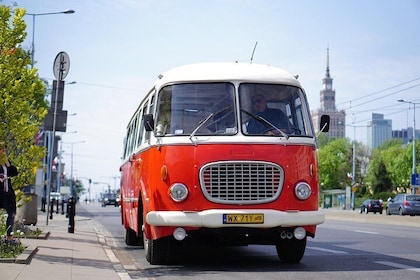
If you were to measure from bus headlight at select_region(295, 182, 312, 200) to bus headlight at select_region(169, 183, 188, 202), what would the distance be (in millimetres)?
1623

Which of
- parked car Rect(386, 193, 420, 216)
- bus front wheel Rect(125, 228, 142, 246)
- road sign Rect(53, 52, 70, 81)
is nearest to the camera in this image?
bus front wheel Rect(125, 228, 142, 246)

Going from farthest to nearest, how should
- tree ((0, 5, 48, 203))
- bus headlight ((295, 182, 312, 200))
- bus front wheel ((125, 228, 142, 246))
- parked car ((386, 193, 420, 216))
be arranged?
1. parked car ((386, 193, 420, 216))
2. bus front wheel ((125, 228, 142, 246))
3. tree ((0, 5, 48, 203))
4. bus headlight ((295, 182, 312, 200))

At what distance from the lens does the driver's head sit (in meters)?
11.7

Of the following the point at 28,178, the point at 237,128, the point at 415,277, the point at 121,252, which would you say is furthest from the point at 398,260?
the point at 28,178

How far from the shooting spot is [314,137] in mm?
11812

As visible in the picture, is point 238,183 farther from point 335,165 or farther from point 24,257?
point 335,165

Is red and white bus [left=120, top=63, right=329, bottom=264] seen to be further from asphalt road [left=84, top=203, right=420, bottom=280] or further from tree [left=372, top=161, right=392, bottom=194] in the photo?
tree [left=372, top=161, right=392, bottom=194]

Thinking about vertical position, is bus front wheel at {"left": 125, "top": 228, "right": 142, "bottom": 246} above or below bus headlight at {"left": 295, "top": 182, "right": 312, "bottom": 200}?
below

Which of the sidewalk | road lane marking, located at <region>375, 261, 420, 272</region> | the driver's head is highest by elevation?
the driver's head

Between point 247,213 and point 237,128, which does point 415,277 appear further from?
point 237,128

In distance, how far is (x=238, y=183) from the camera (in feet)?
36.1

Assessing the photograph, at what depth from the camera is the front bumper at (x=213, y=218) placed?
35.7ft

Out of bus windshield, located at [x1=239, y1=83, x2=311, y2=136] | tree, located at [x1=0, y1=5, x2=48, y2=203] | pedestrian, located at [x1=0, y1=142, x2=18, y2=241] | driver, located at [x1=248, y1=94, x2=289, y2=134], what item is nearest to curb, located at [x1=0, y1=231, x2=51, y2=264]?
pedestrian, located at [x1=0, y1=142, x2=18, y2=241]

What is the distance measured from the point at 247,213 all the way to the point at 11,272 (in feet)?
10.9
